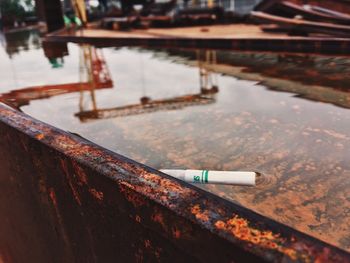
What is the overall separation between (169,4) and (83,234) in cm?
1762

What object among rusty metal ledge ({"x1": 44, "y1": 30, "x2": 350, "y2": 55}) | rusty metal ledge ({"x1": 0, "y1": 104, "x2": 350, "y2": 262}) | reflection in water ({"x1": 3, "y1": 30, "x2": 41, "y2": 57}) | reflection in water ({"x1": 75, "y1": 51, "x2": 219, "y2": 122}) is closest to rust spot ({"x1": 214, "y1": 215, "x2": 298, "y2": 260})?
rusty metal ledge ({"x1": 0, "y1": 104, "x2": 350, "y2": 262})

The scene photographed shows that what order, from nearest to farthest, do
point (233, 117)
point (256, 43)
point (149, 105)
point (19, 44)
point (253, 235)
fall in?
point (253, 235) → point (233, 117) → point (149, 105) → point (256, 43) → point (19, 44)

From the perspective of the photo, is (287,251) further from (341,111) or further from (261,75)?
(261,75)

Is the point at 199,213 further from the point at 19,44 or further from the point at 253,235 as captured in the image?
the point at 19,44

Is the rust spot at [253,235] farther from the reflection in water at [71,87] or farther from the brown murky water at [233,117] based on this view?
the reflection in water at [71,87]

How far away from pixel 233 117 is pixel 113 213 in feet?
5.37

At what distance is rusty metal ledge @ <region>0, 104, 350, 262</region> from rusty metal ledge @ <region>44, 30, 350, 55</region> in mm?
4256

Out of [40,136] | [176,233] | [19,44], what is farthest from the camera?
[19,44]

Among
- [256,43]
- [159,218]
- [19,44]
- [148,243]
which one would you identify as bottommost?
[148,243]

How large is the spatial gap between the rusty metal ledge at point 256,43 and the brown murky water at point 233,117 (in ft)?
0.90

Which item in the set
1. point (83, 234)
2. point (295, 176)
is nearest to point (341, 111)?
point (295, 176)

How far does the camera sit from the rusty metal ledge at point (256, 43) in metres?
4.46

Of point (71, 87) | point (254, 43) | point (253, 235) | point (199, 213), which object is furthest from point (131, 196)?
point (254, 43)

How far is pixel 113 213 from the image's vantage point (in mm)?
1003
